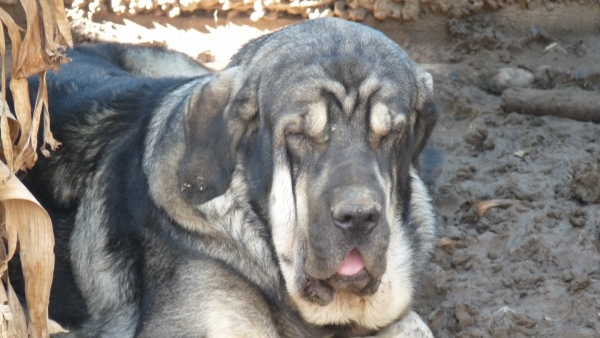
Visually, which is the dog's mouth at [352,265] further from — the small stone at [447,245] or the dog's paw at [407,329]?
the small stone at [447,245]

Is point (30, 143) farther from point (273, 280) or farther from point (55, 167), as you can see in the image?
point (273, 280)

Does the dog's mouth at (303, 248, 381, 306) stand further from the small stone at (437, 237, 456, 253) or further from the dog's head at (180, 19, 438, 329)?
the small stone at (437, 237, 456, 253)

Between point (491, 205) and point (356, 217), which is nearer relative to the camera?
point (356, 217)

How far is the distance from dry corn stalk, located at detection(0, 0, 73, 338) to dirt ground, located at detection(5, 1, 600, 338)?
1.97 meters

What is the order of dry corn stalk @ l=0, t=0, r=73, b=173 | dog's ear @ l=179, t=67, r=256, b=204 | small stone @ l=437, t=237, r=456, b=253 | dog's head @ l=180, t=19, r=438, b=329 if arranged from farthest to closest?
small stone @ l=437, t=237, r=456, b=253, dog's ear @ l=179, t=67, r=256, b=204, dry corn stalk @ l=0, t=0, r=73, b=173, dog's head @ l=180, t=19, r=438, b=329

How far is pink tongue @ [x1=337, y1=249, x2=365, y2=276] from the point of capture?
3.98 m

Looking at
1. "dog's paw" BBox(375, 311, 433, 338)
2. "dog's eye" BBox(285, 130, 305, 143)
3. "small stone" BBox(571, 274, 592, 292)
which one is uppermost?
"dog's eye" BBox(285, 130, 305, 143)

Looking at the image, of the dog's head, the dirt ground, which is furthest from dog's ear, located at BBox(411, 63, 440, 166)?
the dirt ground

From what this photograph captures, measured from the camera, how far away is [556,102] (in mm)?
6668

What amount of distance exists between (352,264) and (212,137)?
844 mm

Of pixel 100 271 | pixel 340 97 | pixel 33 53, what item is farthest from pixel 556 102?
pixel 33 53

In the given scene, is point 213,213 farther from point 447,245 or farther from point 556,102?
point 556,102

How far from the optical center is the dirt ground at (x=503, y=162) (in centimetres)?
510

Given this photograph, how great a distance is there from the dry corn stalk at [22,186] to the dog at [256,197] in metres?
0.53
